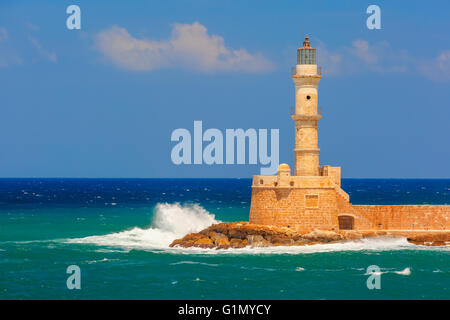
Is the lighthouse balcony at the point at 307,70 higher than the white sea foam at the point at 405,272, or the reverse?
the lighthouse balcony at the point at 307,70

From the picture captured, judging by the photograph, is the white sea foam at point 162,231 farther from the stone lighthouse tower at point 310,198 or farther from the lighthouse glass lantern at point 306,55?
the lighthouse glass lantern at point 306,55

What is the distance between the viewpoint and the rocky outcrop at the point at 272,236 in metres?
48.0

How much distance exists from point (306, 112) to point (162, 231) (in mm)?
16919

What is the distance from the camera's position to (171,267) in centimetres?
4259

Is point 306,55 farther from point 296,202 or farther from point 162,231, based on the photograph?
point 162,231

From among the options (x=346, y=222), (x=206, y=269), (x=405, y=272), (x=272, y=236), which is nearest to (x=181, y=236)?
(x=272, y=236)

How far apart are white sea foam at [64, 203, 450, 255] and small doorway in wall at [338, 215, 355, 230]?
1759mm

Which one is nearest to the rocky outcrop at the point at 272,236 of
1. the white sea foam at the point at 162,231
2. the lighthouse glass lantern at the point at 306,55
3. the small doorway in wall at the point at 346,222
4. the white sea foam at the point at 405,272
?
the small doorway in wall at the point at 346,222

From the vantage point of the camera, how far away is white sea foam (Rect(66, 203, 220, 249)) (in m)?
54.0

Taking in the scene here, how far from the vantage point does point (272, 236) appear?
1889 inches

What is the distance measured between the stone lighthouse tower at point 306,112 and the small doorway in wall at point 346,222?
3.43m
